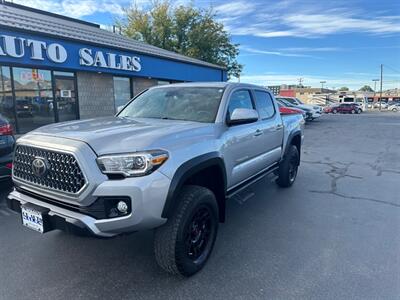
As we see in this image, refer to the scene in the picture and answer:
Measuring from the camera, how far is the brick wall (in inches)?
485

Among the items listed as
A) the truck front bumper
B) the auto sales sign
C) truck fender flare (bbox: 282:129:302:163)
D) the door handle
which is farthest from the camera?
the auto sales sign

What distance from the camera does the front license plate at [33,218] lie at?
2.48 m

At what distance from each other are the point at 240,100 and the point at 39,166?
250cm

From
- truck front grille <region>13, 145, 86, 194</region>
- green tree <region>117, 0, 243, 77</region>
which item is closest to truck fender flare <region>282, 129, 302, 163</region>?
truck front grille <region>13, 145, 86, 194</region>

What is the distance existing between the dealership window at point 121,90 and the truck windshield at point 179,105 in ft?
33.9

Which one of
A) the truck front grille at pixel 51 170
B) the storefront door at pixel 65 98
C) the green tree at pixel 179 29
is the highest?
the green tree at pixel 179 29

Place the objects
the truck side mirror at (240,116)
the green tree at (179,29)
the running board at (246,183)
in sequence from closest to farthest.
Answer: the truck side mirror at (240,116), the running board at (246,183), the green tree at (179,29)

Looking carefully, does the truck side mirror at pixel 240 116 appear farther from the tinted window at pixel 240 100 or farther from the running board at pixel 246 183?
the running board at pixel 246 183

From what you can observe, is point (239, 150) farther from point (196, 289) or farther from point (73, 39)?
point (73, 39)

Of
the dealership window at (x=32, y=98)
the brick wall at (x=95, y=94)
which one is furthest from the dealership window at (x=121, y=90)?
the dealership window at (x=32, y=98)

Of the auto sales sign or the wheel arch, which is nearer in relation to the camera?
the wheel arch

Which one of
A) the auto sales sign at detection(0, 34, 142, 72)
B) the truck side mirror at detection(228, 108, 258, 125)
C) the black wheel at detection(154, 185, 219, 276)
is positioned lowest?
the black wheel at detection(154, 185, 219, 276)

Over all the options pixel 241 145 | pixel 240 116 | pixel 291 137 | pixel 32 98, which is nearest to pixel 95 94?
pixel 32 98

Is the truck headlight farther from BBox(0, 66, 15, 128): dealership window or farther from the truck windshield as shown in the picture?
BBox(0, 66, 15, 128): dealership window
